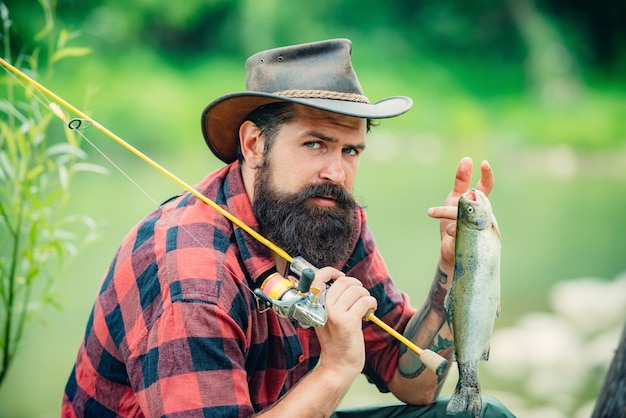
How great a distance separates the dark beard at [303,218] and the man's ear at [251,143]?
0.20 ft

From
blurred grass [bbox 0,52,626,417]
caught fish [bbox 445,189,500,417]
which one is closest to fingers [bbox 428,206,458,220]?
caught fish [bbox 445,189,500,417]

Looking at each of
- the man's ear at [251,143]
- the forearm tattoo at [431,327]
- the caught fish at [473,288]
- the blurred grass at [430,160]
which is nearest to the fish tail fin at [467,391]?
the caught fish at [473,288]

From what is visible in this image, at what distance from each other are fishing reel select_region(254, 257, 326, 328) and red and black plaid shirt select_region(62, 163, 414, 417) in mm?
94

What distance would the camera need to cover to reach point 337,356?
1951mm

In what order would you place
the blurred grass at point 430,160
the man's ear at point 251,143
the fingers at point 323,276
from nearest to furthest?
the fingers at point 323,276, the man's ear at point 251,143, the blurred grass at point 430,160

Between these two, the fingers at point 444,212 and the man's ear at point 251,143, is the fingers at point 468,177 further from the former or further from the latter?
the man's ear at point 251,143

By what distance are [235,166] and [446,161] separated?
8583 millimetres

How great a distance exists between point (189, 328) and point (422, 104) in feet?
33.1

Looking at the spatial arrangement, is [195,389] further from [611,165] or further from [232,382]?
[611,165]

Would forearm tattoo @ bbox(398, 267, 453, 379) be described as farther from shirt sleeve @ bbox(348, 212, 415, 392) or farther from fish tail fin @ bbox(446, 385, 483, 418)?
fish tail fin @ bbox(446, 385, 483, 418)

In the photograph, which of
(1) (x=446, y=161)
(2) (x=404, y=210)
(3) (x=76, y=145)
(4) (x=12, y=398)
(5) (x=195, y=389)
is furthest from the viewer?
(1) (x=446, y=161)

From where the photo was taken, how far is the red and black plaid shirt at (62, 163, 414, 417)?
6.10 feet

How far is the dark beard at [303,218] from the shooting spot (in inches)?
86.1

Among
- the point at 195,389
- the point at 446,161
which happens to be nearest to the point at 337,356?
the point at 195,389
